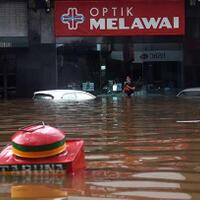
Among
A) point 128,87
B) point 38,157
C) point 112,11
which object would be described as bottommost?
point 128,87

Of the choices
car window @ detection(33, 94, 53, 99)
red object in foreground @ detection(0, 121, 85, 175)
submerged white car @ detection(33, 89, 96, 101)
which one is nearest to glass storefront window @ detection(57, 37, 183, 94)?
car window @ detection(33, 94, 53, 99)

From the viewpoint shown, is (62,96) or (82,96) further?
(82,96)

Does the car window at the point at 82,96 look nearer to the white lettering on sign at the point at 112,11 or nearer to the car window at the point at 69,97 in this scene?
the car window at the point at 69,97

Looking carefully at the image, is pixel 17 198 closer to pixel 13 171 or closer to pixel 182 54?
pixel 13 171

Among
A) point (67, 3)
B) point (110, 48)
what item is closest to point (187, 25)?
point (110, 48)

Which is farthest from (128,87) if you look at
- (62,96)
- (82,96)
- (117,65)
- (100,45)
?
(62,96)

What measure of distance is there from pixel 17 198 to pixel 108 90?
24565 millimetres

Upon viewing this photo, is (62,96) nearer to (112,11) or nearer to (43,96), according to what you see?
(43,96)

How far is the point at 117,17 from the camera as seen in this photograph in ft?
94.4

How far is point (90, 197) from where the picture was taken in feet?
16.4

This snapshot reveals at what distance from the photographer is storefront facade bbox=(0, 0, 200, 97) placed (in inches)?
1134

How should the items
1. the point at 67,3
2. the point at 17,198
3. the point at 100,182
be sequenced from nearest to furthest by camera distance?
the point at 17,198 → the point at 100,182 → the point at 67,3

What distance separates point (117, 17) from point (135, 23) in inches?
38.6

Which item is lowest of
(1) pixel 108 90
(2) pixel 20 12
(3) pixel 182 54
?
(1) pixel 108 90
